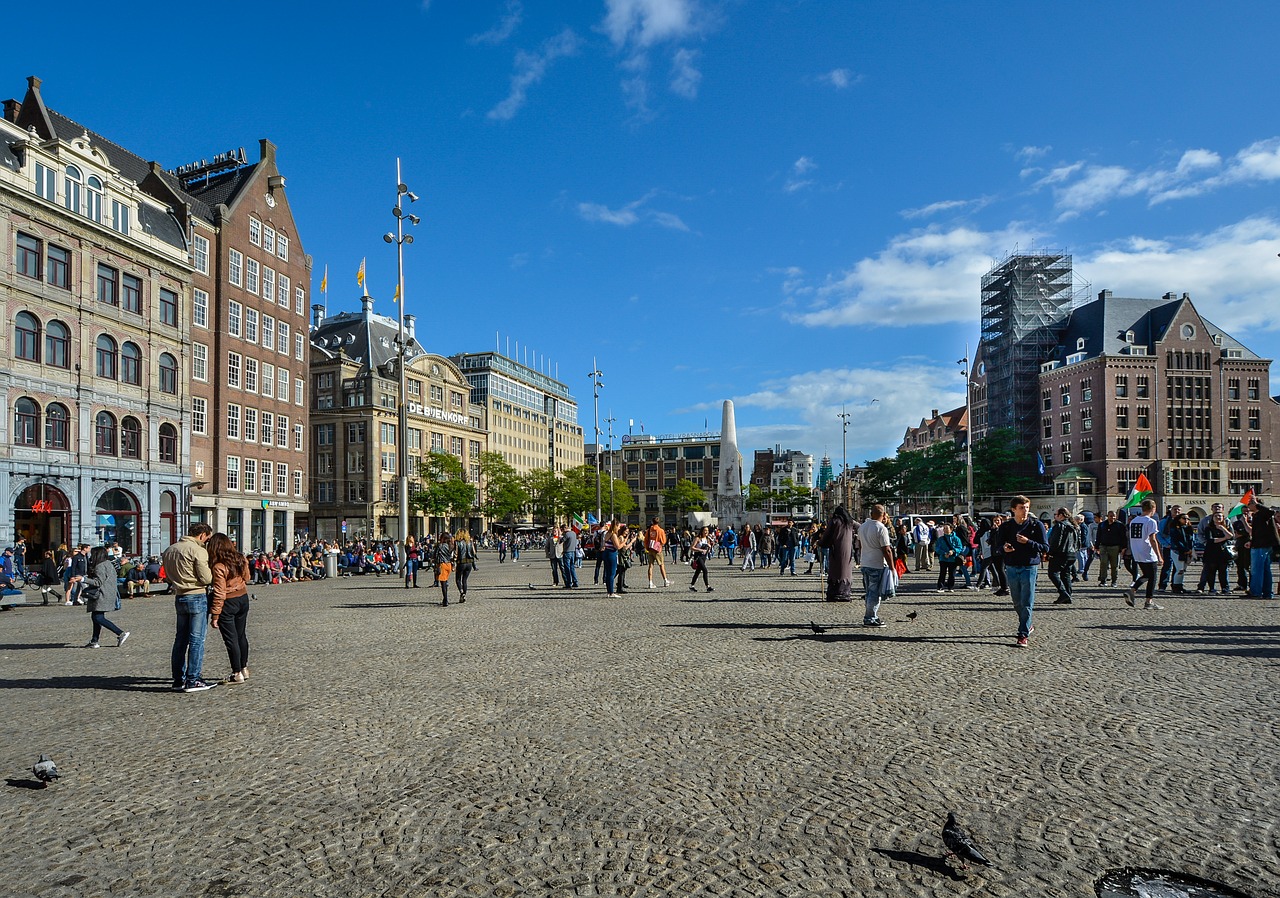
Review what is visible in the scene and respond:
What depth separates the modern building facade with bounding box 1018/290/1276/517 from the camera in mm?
84375

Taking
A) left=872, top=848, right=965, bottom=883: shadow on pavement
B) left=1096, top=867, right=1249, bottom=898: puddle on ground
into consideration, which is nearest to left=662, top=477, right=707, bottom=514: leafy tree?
left=872, top=848, right=965, bottom=883: shadow on pavement

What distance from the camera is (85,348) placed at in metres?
36.7

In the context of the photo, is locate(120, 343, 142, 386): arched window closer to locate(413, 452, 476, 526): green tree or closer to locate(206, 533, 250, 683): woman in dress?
locate(206, 533, 250, 683): woman in dress

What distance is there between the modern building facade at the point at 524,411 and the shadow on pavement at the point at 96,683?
104 metres

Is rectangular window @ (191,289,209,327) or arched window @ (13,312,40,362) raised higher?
rectangular window @ (191,289,209,327)

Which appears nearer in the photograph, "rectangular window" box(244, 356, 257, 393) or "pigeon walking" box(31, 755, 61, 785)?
"pigeon walking" box(31, 755, 61, 785)

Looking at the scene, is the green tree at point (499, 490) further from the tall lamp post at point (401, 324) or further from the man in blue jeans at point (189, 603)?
the man in blue jeans at point (189, 603)

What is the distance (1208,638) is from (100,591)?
51.8 ft

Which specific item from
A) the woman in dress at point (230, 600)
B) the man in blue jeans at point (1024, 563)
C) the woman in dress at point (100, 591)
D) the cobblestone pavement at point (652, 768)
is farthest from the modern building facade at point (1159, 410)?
the woman in dress at point (230, 600)

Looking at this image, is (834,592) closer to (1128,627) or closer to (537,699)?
(1128,627)

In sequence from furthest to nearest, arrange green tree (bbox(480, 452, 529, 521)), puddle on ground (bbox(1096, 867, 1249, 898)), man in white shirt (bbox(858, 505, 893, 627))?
green tree (bbox(480, 452, 529, 521)) < man in white shirt (bbox(858, 505, 893, 627)) < puddle on ground (bbox(1096, 867, 1249, 898))

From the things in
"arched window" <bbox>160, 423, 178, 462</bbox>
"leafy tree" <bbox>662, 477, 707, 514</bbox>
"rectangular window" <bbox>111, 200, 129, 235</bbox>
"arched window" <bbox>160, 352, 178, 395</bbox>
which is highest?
"rectangular window" <bbox>111, 200, 129, 235</bbox>

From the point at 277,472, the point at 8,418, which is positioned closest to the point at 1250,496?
the point at 8,418

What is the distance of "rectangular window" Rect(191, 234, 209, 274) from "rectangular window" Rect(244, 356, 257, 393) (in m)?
5.82
